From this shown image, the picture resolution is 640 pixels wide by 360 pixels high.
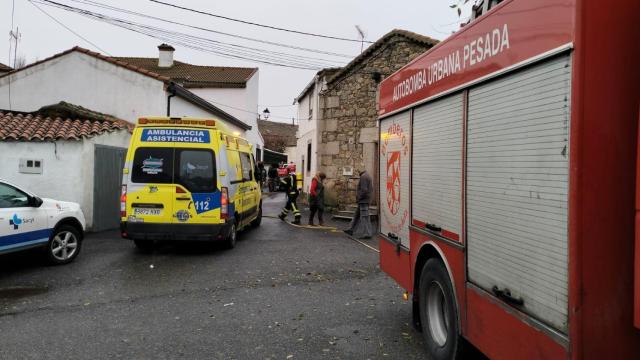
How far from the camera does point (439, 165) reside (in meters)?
3.79

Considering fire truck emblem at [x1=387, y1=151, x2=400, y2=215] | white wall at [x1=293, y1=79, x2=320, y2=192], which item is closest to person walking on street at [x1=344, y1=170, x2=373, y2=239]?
fire truck emblem at [x1=387, y1=151, x2=400, y2=215]

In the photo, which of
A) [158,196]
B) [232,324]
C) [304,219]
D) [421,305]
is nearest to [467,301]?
[421,305]

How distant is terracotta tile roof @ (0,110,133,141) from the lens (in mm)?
11453

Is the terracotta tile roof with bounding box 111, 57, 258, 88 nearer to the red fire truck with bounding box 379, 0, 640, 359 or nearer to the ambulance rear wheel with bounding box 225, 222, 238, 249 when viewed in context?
the ambulance rear wheel with bounding box 225, 222, 238, 249

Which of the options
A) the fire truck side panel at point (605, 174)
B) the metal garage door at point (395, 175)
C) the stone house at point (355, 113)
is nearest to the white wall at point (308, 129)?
the stone house at point (355, 113)

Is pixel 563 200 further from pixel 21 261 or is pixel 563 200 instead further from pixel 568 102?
pixel 21 261

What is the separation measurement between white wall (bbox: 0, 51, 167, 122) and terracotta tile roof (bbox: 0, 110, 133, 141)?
4.21 meters

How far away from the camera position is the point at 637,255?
208cm

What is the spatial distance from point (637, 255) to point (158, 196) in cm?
789

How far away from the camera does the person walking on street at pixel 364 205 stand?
38.0ft

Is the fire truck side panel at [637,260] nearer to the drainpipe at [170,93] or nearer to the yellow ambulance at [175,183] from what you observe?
the yellow ambulance at [175,183]

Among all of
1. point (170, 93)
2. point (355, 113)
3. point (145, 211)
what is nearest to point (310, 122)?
point (355, 113)

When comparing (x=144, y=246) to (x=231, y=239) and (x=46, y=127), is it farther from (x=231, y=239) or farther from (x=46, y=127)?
(x=46, y=127)

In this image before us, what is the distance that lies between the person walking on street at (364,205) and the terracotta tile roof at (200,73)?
21.9m
